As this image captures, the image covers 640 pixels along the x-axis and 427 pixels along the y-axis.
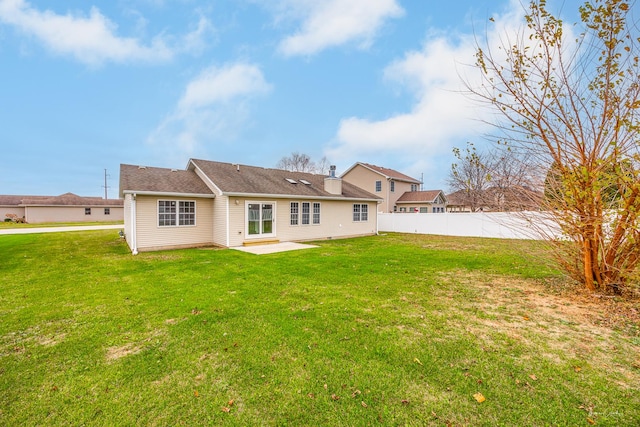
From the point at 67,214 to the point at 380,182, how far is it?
3716cm

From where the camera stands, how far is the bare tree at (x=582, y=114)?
466 centimetres

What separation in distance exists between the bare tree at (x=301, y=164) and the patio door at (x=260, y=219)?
1201 inches

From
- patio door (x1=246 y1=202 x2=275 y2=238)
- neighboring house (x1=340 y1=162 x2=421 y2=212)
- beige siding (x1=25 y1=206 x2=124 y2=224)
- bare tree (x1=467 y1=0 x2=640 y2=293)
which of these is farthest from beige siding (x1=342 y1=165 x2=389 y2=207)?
beige siding (x1=25 y1=206 x2=124 y2=224)

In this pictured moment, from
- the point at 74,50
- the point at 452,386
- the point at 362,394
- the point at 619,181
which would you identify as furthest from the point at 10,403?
the point at 74,50

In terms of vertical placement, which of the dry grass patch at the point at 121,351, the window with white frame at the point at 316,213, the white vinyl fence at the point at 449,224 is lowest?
the dry grass patch at the point at 121,351

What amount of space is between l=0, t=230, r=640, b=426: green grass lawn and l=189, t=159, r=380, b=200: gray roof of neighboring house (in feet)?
21.6

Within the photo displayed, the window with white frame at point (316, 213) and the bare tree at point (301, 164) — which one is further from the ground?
the bare tree at point (301, 164)

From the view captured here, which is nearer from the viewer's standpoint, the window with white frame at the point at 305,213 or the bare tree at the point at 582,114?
the bare tree at the point at 582,114

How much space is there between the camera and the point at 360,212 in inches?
702

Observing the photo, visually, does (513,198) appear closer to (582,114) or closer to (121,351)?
(582,114)

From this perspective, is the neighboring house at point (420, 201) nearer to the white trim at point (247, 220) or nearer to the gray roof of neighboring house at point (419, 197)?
the gray roof of neighboring house at point (419, 197)

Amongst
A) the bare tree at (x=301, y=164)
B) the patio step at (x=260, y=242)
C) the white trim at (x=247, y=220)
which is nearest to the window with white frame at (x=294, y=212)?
the white trim at (x=247, y=220)

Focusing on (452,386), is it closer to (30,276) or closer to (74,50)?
(30,276)

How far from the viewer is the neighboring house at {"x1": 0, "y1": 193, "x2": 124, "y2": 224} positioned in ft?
108
